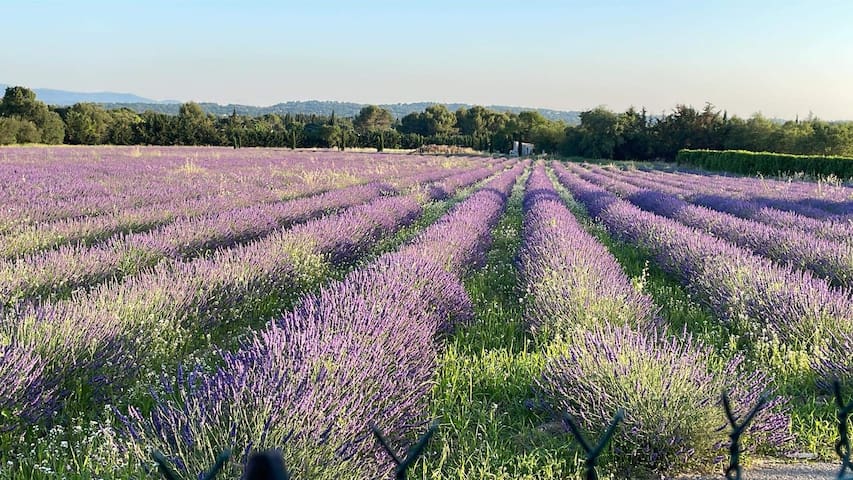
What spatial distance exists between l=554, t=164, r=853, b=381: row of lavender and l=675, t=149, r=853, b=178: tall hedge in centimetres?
2323

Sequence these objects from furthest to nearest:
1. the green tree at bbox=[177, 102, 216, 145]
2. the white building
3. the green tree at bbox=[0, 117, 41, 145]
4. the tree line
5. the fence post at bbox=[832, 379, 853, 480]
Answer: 1. the white building
2. the green tree at bbox=[177, 102, 216, 145]
3. the tree line
4. the green tree at bbox=[0, 117, 41, 145]
5. the fence post at bbox=[832, 379, 853, 480]

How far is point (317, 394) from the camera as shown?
6.33ft

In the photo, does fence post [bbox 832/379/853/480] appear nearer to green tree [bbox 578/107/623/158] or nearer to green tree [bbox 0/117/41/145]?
green tree [bbox 0/117/41/145]

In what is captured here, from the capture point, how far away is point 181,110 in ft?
262

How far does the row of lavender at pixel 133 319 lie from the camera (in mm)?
2457

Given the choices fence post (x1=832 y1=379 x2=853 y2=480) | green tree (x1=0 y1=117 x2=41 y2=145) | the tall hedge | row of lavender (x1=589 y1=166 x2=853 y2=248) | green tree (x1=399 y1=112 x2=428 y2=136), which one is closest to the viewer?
fence post (x1=832 y1=379 x2=853 y2=480)

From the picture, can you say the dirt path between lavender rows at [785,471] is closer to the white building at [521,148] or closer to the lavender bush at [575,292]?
the lavender bush at [575,292]

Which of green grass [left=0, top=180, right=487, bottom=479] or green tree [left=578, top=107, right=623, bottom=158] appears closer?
green grass [left=0, top=180, right=487, bottom=479]

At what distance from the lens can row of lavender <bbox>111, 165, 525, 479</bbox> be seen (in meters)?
1.75

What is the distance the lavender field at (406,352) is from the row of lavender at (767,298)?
0.06 ft

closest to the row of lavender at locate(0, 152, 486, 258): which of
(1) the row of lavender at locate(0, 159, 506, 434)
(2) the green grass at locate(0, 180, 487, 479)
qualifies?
(1) the row of lavender at locate(0, 159, 506, 434)

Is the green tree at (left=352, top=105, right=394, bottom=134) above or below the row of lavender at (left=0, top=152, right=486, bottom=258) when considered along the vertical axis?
above

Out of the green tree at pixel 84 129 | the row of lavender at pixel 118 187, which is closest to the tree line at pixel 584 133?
the green tree at pixel 84 129

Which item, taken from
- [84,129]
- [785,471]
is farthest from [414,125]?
[785,471]
